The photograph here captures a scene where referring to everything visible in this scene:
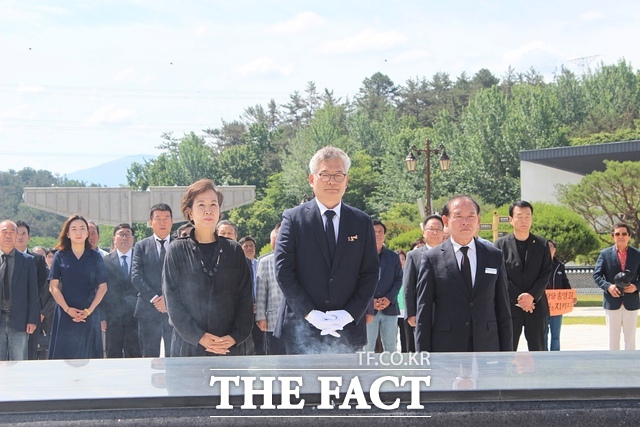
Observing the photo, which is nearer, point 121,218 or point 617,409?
point 617,409

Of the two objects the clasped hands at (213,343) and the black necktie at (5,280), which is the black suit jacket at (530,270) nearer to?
the clasped hands at (213,343)

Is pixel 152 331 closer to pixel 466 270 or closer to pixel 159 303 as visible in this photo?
pixel 159 303

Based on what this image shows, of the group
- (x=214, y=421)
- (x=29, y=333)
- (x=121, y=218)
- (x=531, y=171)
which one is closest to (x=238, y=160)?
(x=531, y=171)

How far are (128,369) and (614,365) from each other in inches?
100

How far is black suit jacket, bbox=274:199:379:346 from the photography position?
5309 millimetres

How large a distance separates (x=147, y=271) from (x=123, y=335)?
1119mm

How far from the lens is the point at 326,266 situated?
5344mm

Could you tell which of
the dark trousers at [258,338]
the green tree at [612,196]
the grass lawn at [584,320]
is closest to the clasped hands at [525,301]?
the dark trousers at [258,338]

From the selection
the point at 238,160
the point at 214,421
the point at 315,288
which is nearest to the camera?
the point at 214,421

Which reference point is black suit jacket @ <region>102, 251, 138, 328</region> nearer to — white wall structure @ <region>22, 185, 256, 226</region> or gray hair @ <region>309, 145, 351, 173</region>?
gray hair @ <region>309, 145, 351, 173</region>

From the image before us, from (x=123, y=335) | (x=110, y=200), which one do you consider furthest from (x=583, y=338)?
(x=110, y=200)

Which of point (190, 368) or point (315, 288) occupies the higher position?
point (315, 288)

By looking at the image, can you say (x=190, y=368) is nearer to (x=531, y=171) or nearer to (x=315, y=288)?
(x=315, y=288)

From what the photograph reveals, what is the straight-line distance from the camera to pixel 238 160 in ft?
298
